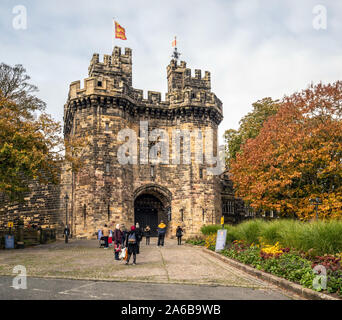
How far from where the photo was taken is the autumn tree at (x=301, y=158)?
22.4 m


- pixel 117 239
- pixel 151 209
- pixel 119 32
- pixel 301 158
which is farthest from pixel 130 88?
pixel 117 239

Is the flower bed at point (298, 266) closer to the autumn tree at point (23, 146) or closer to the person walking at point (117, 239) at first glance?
the person walking at point (117, 239)

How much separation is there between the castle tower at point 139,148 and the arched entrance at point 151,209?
0.27ft

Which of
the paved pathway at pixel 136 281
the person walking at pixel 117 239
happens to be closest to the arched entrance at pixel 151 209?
the person walking at pixel 117 239

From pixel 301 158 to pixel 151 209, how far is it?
44.5 ft

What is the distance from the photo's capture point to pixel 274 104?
114 feet

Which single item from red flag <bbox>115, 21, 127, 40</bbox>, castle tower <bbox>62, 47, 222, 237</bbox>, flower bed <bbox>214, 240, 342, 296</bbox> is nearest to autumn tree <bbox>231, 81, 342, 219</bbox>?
castle tower <bbox>62, 47, 222, 237</bbox>

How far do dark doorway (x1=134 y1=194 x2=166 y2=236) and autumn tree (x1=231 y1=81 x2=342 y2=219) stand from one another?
8.27m

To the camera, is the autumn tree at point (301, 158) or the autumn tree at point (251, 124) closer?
the autumn tree at point (301, 158)

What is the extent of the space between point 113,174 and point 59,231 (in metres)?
6.28

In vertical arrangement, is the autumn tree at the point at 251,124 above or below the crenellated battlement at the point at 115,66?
below

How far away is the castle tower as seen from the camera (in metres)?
26.4

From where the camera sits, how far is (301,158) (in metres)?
22.7
